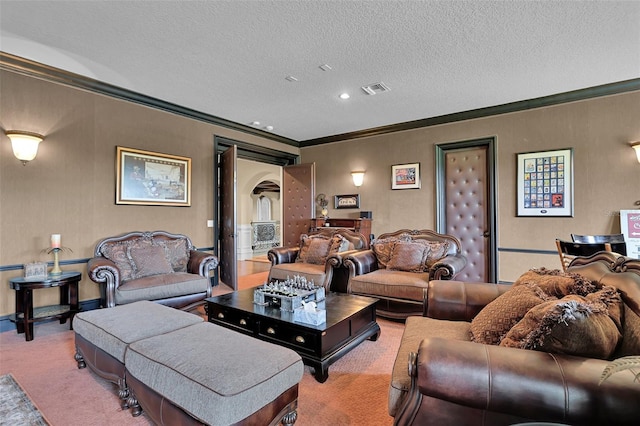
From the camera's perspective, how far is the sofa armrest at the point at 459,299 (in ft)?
6.88

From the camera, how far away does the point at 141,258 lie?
3668 mm

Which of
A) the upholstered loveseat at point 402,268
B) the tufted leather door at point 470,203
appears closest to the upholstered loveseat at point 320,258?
the upholstered loveseat at point 402,268

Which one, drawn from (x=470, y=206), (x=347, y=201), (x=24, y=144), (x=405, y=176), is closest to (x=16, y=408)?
(x=24, y=144)

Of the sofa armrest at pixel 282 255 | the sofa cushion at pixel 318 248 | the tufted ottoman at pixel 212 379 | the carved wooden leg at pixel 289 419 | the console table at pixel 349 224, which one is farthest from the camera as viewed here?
the console table at pixel 349 224

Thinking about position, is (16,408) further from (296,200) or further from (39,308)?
(296,200)

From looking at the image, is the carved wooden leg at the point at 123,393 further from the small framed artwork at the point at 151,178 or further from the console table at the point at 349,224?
the console table at the point at 349,224

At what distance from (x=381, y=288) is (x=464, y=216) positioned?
7.55 ft

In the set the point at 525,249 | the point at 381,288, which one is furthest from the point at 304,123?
the point at 525,249

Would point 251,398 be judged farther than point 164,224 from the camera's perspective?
No

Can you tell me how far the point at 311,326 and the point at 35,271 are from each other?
2.94 metres

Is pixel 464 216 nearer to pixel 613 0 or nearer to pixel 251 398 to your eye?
pixel 613 0

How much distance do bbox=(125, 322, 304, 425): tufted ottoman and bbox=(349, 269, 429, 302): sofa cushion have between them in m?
1.91

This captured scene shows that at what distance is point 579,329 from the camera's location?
1.12 metres

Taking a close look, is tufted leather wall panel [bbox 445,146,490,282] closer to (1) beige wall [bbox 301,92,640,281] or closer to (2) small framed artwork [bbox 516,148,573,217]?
(1) beige wall [bbox 301,92,640,281]
